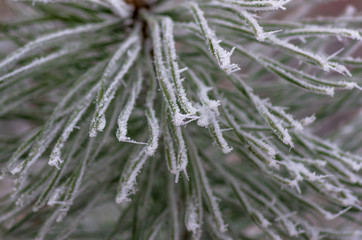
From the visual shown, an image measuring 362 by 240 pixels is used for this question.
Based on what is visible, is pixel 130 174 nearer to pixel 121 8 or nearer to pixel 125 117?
pixel 125 117

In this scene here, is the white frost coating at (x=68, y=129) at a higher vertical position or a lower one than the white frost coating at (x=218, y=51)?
lower

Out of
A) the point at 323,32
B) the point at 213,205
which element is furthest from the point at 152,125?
the point at 323,32

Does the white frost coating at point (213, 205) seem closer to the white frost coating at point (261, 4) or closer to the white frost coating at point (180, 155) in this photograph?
the white frost coating at point (180, 155)


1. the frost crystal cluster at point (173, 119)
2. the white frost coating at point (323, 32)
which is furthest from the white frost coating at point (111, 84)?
the white frost coating at point (323, 32)

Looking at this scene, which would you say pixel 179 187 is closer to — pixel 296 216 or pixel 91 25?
pixel 296 216

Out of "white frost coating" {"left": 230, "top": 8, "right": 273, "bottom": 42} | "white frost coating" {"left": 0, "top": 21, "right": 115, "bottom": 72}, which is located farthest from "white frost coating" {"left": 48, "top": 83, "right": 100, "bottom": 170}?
"white frost coating" {"left": 230, "top": 8, "right": 273, "bottom": 42}

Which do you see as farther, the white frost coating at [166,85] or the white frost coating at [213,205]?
the white frost coating at [213,205]

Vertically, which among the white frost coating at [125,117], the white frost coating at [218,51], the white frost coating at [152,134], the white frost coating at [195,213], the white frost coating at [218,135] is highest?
the white frost coating at [218,51]
